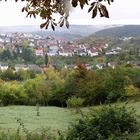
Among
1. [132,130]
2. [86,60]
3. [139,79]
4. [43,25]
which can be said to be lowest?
[86,60]

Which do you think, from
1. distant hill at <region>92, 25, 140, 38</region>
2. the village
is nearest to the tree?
the village

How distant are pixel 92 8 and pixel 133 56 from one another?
3594 inches

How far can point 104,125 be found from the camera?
12164 millimetres

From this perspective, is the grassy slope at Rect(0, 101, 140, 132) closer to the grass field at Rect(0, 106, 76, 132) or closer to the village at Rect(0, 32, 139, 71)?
the grass field at Rect(0, 106, 76, 132)

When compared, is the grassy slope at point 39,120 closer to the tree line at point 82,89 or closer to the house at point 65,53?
the tree line at point 82,89

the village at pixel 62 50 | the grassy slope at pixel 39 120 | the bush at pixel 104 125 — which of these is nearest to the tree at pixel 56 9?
the bush at pixel 104 125

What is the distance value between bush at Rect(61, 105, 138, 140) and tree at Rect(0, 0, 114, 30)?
7368mm

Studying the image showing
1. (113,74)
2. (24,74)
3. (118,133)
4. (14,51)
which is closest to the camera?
(118,133)

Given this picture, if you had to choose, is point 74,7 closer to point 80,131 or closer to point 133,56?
point 80,131

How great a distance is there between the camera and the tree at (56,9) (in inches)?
106

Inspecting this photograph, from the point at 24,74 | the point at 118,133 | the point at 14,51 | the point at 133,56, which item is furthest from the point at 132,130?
the point at 14,51

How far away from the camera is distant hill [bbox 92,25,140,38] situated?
141375 millimetres

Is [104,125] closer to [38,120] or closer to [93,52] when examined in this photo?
[38,120]

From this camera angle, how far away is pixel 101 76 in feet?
159
